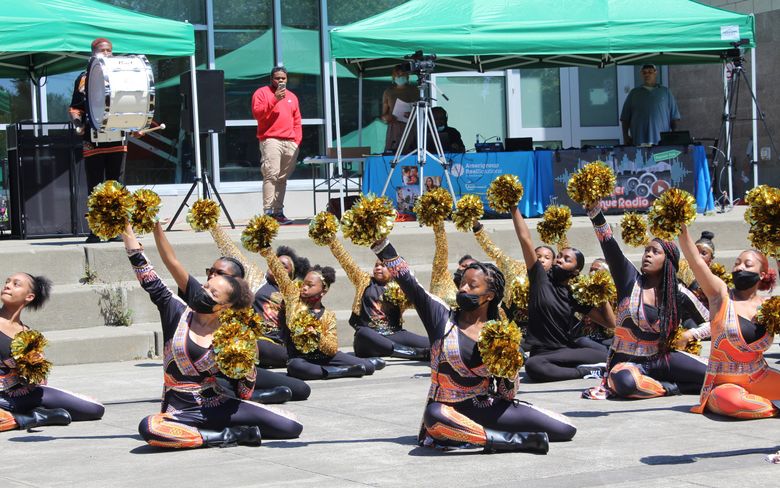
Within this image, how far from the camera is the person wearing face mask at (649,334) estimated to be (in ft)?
30.7

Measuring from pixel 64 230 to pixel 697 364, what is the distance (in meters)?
7.98

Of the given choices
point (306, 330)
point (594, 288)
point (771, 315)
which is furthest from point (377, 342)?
point (771, 315)

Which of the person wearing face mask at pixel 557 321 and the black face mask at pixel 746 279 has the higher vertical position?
the black face mask at pixel 746 279

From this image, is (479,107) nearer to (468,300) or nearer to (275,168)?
(275,168)

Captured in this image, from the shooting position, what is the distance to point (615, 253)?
928 cm

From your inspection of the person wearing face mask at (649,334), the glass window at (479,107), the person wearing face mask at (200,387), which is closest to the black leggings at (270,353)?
the person wearing face mask at (649,334)

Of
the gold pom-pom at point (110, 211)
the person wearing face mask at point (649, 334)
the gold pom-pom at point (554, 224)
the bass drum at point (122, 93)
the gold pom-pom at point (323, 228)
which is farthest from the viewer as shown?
the bass drum at point (122, 93)

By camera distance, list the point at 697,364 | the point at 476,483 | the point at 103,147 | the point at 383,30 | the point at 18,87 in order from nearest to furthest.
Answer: the point at 476,483
the point at 697,364
the point at 103,147
the point at 383,30
the point at 18,87

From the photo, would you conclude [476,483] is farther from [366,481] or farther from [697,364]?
[697,364]

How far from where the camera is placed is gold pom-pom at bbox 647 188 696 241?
7594 millimetres

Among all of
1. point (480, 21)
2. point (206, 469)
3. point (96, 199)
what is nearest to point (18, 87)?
point (480, 21)

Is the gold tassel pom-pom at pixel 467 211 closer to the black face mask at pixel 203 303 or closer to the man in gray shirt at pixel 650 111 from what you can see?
the black face mask at pixel 203 303

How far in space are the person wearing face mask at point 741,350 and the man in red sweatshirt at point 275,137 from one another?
28.7 feet

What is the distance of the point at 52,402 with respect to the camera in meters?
8.74
